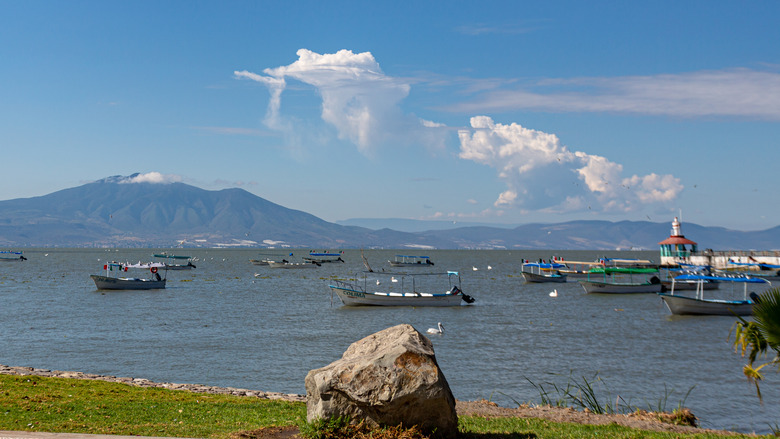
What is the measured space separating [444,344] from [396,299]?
25926 millimetres

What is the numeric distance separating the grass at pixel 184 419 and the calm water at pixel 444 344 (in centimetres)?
831

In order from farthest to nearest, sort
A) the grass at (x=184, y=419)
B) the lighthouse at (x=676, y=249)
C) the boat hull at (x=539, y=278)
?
the lighthouse at (x=676, y=249)
the boat hull at (x=539, y=278)
the grass at (x=184, y=419)

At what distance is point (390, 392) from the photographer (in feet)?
40.2

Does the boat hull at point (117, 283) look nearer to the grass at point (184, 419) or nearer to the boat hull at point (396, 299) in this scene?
the boat hull at point (396, 299)

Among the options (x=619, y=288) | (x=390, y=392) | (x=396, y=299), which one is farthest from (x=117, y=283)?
(x=390, y=392)

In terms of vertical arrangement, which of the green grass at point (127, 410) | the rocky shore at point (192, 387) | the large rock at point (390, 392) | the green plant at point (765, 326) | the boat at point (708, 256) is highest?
the boat at point (708, 256)

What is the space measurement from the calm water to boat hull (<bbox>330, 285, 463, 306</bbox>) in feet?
3.49

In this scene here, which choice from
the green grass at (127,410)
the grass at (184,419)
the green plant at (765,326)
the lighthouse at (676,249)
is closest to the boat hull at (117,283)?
the green grass at (127,410)

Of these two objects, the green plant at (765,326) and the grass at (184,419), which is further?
the grass at (184,419)

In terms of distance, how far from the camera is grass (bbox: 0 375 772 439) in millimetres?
13781

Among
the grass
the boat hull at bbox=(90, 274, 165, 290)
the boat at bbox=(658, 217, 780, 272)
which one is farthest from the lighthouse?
the grass

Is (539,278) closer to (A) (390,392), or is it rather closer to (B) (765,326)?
(B) (765,326)

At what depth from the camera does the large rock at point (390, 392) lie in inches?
484

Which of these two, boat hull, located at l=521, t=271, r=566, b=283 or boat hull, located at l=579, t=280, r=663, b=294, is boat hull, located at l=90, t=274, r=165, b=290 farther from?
boat hull, located at l=521, t=271, r=566, b=283
